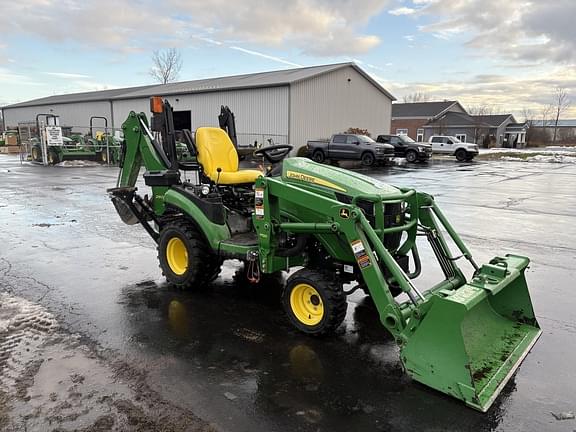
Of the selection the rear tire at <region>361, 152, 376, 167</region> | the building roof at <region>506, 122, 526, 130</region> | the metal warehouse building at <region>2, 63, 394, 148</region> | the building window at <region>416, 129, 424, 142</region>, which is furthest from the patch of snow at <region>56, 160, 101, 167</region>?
the building roof at <region>506, 122, 526, 130</region>

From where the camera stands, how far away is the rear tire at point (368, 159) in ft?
80.2

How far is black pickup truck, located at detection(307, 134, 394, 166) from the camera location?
24.5 metres

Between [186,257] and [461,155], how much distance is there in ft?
99.3

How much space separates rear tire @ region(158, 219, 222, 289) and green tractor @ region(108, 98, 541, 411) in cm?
1

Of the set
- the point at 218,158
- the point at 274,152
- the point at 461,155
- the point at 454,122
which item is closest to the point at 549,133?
the point at 454,122

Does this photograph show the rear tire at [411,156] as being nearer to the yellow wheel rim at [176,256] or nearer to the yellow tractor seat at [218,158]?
the yellow tractor seat at [218,158]

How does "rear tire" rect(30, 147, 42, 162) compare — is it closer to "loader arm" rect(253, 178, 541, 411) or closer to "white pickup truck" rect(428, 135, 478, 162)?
"loader arm" rect(253, 178, 541, 411)

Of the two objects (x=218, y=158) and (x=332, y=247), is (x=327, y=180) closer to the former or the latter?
(x=332, y=247)

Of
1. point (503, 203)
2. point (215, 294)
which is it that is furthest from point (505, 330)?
point (503, 203)

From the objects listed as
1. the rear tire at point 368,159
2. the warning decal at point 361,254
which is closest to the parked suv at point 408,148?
the rear tire at point 368,159

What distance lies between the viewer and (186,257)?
523 centimetres

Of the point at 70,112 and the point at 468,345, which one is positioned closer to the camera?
the point at 468,345

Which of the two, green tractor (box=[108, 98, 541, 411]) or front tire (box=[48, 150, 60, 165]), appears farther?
front tire (box=[48, 150, 60, 165])

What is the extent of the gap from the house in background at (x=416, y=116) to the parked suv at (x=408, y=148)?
31.3 metres
